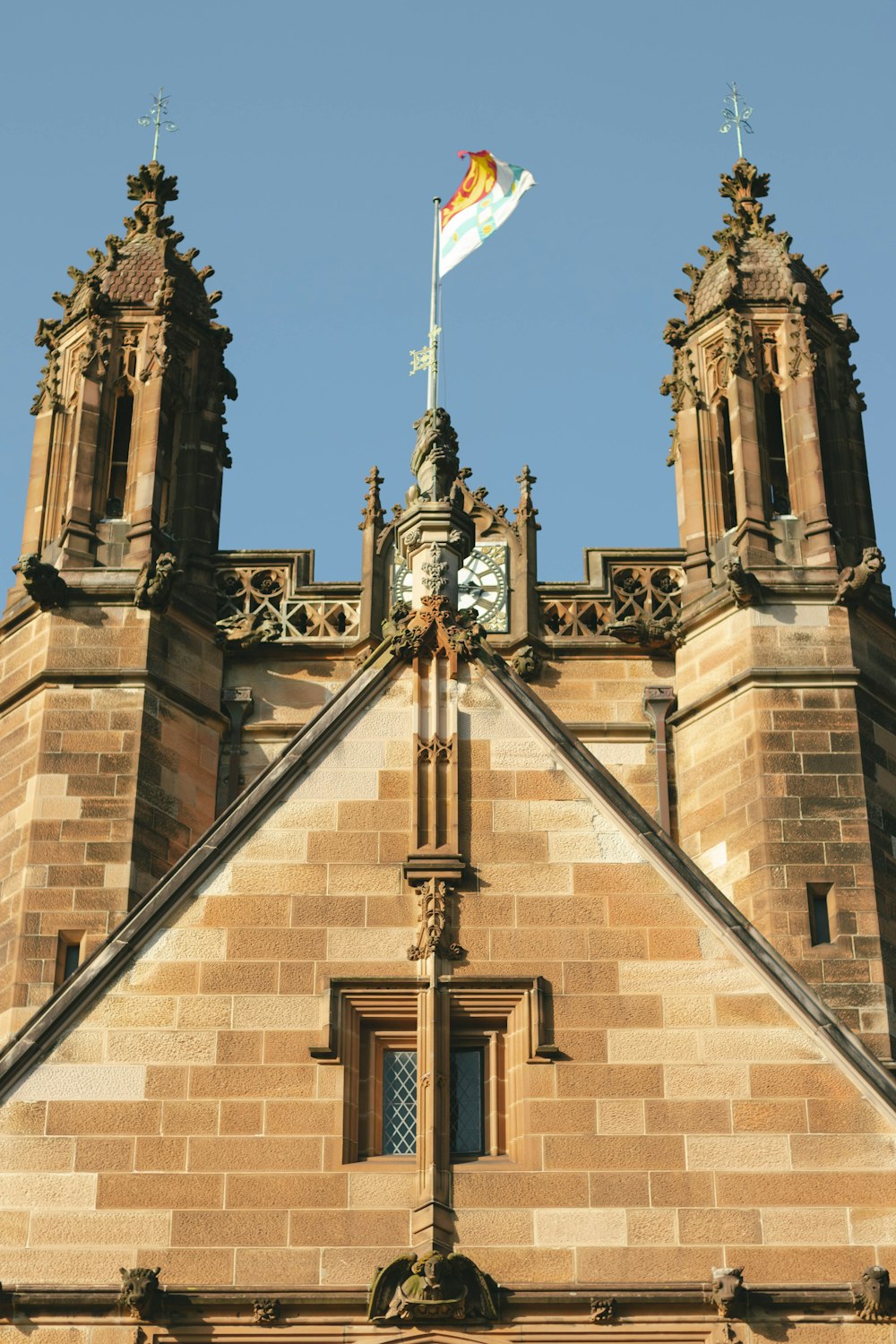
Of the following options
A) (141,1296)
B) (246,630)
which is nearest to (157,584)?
(246,630)

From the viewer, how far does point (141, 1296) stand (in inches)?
593

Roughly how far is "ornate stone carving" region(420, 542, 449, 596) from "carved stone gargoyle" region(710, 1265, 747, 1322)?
4.83m

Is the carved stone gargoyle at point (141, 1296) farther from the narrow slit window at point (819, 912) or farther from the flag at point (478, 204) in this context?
the flag at point (478, 204)

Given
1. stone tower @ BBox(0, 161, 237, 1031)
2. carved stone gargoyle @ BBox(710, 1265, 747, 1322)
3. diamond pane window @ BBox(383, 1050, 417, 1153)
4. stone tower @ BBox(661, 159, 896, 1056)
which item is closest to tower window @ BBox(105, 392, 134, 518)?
stone tower @ BBox(0, 161, 237, 1031)

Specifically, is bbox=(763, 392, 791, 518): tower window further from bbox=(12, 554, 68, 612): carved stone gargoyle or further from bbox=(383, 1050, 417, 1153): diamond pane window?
bbox=(383, 1050, 417, 1153): diamond pane window

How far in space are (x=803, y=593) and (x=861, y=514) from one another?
1.26 metres

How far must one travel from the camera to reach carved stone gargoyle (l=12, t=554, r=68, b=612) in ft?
72.9

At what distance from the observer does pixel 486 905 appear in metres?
16.7

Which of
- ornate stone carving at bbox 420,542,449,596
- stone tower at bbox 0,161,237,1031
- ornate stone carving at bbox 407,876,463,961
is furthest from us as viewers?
stone tower at bbox 0,161,237,1031

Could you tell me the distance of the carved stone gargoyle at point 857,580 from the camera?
2227 centimetres

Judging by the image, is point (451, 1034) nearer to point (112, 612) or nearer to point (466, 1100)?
point (466, 1100)

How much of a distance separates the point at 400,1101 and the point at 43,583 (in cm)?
724

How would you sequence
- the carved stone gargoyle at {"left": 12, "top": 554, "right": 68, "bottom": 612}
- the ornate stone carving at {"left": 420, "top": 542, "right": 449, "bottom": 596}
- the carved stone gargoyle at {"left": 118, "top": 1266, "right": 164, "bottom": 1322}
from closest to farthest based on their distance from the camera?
the carved stone gargoyle at {"left": 118, "top": 1266, "right": 164, "bottom": 1322}, the ornate stone carving at {"left": 420, "top": 542, "right": 449, "bottom": 596}, the carved stone gargoyle at {"left": 12, "top": 554, "right": 68, "bottom": 612}

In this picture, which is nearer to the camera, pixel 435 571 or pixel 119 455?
pixel 435 571
